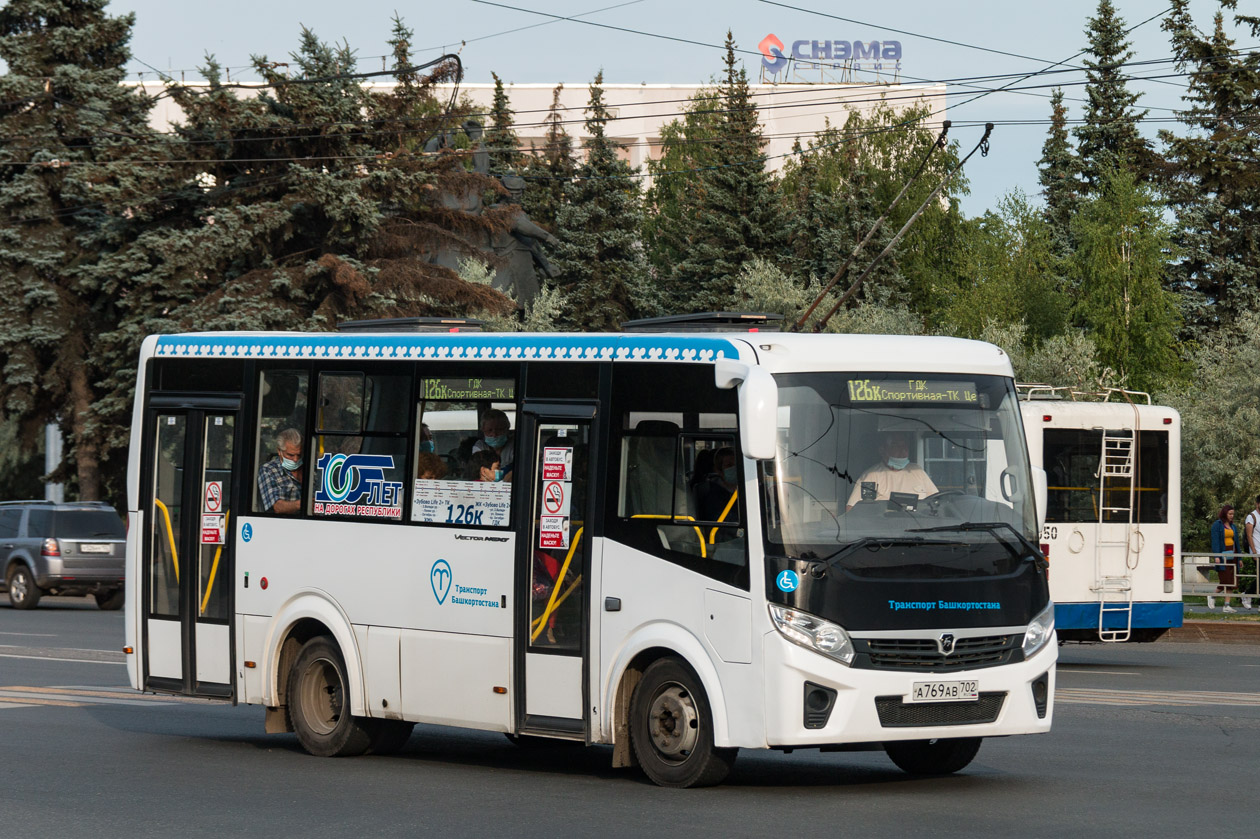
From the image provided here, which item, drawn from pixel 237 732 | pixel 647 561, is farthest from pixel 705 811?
pixel 237 732

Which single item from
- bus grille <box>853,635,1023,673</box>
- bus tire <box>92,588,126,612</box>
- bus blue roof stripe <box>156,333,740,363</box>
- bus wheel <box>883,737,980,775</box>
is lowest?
bus tire <box>92,588,126,612</box>

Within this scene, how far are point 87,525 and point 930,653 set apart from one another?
2513cm

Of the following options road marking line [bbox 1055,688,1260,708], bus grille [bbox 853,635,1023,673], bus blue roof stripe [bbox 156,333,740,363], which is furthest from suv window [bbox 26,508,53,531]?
bus grille [bbox 853,635,1023,673]

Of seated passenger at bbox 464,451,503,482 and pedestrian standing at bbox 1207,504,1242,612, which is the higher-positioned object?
seated passenger at bbox 464,451,503,482

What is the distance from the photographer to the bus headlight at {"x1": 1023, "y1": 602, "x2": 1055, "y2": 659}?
32.5 feet

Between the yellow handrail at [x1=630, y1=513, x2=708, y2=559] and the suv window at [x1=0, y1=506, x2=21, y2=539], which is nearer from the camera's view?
the yellow handrail at [x1=630, y1=513, x2=708, y2=559]

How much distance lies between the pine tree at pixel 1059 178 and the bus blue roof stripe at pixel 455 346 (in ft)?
189

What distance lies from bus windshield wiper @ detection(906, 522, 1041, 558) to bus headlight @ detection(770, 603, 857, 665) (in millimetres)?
757

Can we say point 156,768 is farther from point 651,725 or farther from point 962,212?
point 962,212

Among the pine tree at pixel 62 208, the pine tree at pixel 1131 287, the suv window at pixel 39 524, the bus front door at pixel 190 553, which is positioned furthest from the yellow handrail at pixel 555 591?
the pine tree at pixel 1131 287

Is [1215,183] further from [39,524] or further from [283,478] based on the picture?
[283,478]

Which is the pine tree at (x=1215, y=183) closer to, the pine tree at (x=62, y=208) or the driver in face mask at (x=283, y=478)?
the pine tree at (x=62, y=208)

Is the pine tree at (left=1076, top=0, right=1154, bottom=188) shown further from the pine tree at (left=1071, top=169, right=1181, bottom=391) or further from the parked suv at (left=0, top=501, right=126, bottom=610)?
the parked suv at (left=0, top=501, right=126, bottom=610)

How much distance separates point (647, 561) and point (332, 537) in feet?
9.05
